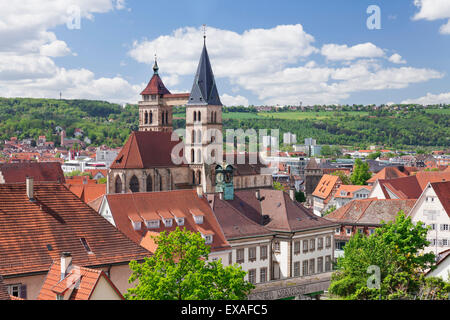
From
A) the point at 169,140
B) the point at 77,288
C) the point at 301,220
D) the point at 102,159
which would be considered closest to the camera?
the point at 77,288

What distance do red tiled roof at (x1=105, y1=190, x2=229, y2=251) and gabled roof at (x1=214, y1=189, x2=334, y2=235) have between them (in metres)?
2.35

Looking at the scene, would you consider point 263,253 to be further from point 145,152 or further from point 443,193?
point 145,152

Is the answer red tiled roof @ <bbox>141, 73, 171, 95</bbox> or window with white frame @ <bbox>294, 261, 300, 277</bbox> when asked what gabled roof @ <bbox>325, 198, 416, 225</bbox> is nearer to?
window with white frame @ <bbox>294, 261, 300, 277</bbox>

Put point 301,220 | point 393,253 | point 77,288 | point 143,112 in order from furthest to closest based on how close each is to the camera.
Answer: point 143,112, point 301,220, point 393,253, point 77,288

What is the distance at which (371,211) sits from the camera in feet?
179

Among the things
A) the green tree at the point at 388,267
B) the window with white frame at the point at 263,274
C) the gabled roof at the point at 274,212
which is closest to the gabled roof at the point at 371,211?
the gabled roof at the point at 274,212

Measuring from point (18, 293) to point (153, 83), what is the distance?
75.8 m

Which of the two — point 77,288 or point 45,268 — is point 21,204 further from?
point 77,288

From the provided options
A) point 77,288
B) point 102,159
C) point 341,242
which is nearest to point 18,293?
point 77,288

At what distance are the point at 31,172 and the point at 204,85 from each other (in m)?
28.1

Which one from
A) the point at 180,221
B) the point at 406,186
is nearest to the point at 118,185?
the point at 180,221

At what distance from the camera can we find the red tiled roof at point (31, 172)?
3140 inches

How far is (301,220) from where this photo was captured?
160 ft

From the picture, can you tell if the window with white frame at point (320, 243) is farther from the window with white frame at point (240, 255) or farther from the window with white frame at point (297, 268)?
the window with white frame at point (240, 255)
